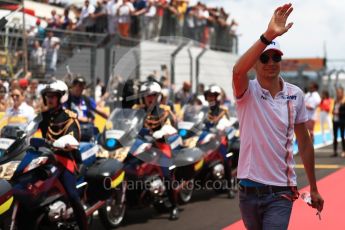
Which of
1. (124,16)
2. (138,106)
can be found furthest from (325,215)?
(124,16)

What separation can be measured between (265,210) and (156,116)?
4792mm

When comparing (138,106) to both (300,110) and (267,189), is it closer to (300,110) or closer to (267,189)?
(300,110)

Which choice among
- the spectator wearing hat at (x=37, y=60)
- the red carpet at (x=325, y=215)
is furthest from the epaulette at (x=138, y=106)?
the spectator wearing hat at (x=37, y=60)

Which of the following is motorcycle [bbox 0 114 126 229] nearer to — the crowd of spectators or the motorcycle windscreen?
the motorcycle windscreen

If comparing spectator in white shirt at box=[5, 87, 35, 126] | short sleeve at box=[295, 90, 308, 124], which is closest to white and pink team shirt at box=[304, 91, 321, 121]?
spectator in white shirt at box=[5, 87, 35, 126]

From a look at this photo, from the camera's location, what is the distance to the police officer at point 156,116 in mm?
8758

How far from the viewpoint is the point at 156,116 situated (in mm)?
9039

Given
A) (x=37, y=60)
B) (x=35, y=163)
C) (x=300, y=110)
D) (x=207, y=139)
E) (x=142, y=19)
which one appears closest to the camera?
(x=300, y=110)

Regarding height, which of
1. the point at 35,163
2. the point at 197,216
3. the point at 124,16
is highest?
the point at 124,16

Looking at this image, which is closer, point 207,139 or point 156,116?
point 156,116

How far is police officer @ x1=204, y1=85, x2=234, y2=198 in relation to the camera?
1081 cm

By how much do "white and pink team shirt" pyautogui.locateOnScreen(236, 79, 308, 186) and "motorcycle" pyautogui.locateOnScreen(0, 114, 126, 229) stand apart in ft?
8.41

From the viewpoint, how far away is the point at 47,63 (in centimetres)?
1658

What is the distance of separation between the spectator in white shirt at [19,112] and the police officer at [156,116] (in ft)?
4.72
